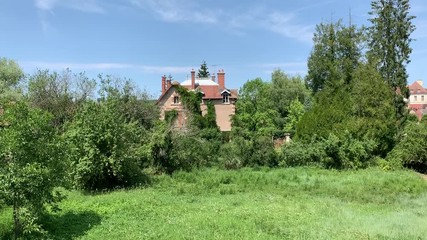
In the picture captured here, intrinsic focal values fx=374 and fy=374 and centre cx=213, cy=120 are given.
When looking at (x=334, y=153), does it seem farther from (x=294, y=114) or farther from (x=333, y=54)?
(x=294, y=114)

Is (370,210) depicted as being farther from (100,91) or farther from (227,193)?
(100,91)

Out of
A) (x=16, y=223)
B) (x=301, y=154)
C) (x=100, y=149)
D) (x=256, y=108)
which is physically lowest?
(x=301, y=154)

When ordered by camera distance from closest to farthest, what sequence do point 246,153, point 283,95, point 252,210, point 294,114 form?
point 252,210 < point 246,153 < point 294,114 < point 283,95

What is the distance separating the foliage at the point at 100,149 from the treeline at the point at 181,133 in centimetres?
5

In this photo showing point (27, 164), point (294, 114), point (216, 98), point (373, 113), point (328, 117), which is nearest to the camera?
point (27, 164)

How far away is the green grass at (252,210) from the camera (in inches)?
384

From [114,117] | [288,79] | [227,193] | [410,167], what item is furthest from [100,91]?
[288,79]

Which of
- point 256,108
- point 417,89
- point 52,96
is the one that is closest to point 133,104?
point 52,96

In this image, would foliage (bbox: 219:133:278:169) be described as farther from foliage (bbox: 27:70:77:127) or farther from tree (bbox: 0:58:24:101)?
tree (bbox: 0:58:24:101)

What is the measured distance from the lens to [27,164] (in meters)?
9.41

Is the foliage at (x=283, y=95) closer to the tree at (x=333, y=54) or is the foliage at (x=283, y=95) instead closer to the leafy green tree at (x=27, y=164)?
the tree at (x=333, y=54)

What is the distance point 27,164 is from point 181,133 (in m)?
14.9

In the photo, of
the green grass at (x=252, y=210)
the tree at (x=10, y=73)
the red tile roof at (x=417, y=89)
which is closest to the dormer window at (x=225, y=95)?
the tree at (x=10, y=73)

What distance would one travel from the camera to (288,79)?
6372 centimetres
